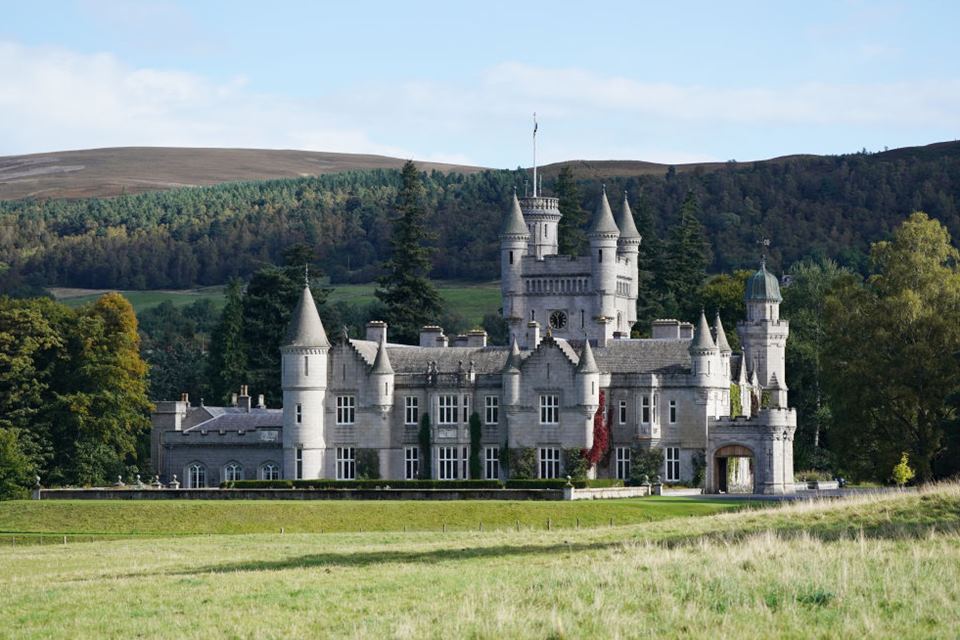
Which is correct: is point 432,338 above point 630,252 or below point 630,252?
below

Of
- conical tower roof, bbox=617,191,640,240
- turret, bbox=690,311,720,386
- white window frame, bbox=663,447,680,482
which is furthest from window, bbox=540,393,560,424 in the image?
conical tower roof, bbox=617,191,640,240

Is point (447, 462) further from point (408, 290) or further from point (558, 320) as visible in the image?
point (408, 290)

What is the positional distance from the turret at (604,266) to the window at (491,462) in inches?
418

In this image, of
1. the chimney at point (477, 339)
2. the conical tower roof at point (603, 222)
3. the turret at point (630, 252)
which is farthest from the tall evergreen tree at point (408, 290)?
the chimney at point (477, 339)

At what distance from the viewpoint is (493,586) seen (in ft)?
95.3

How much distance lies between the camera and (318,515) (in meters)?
55.9

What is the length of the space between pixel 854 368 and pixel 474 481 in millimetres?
13745

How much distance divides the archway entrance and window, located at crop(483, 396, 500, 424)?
854 centimetres

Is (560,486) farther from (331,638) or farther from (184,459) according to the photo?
(331,638)

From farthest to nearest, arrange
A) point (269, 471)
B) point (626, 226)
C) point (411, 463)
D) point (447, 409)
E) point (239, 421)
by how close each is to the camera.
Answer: point (626, 226)
point (239, 421)
point (269, 471)
point (411, 463)
point (447, 409)

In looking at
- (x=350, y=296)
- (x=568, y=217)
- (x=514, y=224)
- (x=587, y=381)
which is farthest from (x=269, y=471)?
(x=350, y=296)

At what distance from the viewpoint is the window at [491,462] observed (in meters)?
69.7

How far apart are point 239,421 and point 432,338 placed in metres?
8.75

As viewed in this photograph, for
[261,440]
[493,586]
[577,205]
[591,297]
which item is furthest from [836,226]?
[493,586]
